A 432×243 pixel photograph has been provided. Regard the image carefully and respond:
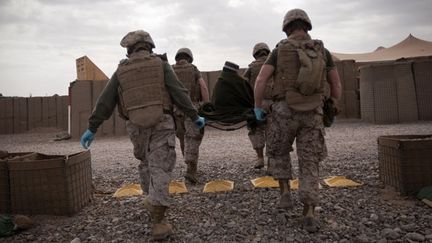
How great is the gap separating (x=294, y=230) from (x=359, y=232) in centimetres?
52

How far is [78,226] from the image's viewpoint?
357 centimetres

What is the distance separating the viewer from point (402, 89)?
38.2ft

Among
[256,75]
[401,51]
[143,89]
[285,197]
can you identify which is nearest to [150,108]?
[143,89]

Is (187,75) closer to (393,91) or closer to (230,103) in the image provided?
(230,103)

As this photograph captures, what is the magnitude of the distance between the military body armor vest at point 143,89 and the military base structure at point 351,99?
397 inches

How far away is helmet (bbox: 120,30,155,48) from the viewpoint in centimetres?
340

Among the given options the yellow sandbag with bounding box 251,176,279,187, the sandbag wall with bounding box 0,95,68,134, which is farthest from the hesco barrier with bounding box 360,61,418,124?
the sandbag wall with bounding box 0,95,68,134

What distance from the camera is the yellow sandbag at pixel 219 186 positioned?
4676 mm

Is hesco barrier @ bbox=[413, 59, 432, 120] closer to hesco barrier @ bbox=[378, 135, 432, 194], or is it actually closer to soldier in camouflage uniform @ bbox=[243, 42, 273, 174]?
soldier in camouflage uniform @ bbox=[243, 42, 273, 174]

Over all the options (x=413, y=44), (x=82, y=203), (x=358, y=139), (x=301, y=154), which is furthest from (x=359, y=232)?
(x=413, y=44)

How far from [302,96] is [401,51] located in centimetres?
2263

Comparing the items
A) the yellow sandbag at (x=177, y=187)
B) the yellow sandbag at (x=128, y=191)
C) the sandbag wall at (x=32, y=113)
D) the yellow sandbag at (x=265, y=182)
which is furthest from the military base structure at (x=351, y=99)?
the yellow sandbag at (x=128, y=191)

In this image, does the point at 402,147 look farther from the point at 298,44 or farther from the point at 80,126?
the point at 80,126

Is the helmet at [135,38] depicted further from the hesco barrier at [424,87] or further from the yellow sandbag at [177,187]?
the hesco barrier at [424,87]
